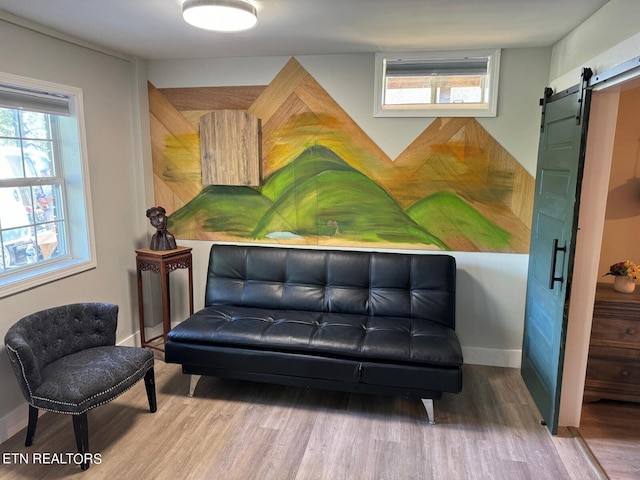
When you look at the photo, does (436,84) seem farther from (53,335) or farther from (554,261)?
(53,335)

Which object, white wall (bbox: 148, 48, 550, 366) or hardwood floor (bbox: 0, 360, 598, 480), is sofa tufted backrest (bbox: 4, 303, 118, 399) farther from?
white wall (bbox: 148, 48, 550, 366)

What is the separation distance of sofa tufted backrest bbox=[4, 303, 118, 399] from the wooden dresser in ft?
9.83

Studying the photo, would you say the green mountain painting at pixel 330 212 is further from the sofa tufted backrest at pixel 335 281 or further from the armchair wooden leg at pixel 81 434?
the armchair wooden leg at pixel 81 434

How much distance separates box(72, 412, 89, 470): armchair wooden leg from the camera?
2111mm

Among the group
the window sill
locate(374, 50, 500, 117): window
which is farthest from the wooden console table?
locate(374, 50, 500, 117): window

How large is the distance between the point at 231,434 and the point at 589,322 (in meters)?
2.10

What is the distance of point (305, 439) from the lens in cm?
240

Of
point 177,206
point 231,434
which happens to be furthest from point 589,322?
point 177,206

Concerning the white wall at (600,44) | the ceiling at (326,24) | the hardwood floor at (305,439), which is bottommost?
the hardwood floor at (305,439)

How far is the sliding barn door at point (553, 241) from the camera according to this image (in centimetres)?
223

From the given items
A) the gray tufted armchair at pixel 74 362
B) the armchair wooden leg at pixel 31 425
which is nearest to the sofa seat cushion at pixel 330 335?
the gray tufted armchair at pixel 74 362

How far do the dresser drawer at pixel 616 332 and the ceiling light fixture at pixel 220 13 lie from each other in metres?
2.65

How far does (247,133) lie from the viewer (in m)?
3.26

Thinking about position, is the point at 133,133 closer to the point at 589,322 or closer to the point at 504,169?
the point at 504,169
